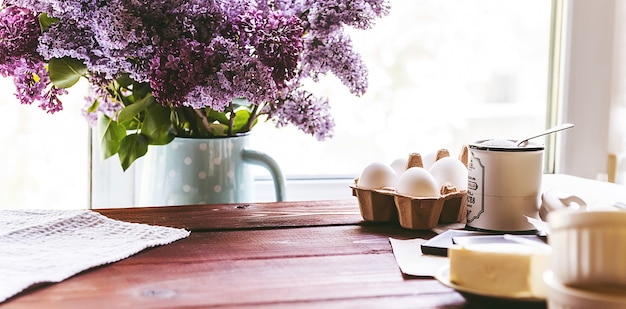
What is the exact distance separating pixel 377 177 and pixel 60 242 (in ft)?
1.38

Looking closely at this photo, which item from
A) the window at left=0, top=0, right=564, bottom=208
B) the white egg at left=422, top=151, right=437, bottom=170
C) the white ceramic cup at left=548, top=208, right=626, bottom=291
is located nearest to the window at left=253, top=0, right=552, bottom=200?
the window at left=0, top=0, right=564, bottom=208

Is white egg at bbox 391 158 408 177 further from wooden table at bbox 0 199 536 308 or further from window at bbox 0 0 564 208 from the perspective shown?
window at bbox 0 0 564 208

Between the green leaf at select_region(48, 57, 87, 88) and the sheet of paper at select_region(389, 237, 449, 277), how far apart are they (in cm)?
49

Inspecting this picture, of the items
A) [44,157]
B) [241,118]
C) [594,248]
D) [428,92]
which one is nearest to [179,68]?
[241,118]

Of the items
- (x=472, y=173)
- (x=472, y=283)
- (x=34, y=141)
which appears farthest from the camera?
(x=34, y=141)

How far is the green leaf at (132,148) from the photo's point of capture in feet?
3.63

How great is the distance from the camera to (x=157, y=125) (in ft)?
3.58

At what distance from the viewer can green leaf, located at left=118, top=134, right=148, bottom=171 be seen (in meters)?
1.11

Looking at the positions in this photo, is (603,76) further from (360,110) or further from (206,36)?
(206,36)

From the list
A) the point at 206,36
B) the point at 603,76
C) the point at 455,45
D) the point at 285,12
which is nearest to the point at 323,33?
the point at 285,12

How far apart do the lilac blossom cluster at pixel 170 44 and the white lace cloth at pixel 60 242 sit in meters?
0.17

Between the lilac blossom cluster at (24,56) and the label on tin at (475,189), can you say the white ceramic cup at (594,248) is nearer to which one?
the label on tin at (475,189)

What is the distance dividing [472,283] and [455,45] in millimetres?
1029

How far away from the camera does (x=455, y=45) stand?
1640 millimetres
